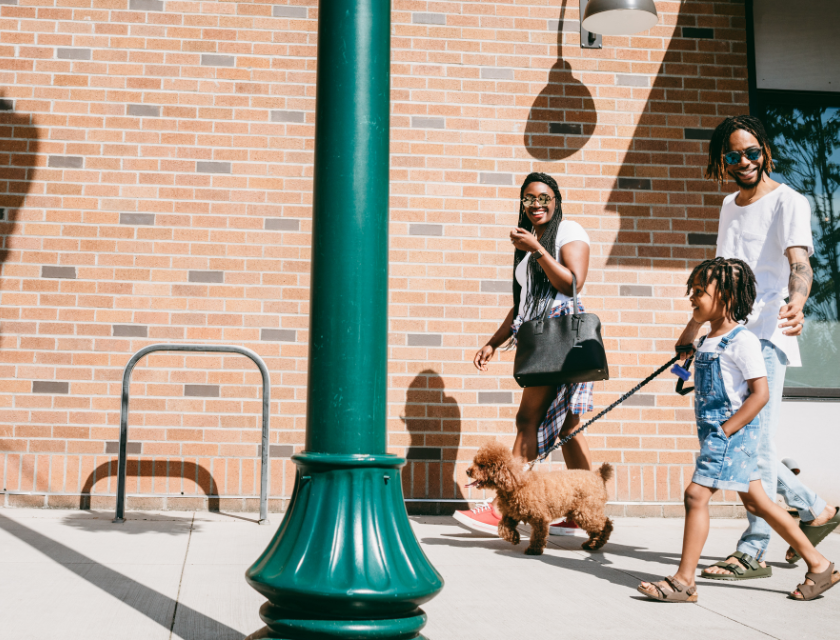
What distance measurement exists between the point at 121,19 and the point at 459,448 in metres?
3.69

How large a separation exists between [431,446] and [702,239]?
8.06ft

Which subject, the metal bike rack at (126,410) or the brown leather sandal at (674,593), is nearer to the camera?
the brown leather sandal at (674,593)

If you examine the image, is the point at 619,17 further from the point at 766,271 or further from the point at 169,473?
the point at 169,473

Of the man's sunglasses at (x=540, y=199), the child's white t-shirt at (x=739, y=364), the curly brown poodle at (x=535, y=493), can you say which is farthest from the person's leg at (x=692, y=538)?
the man's sunglasses at (x=540, y=199)

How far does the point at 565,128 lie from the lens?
17.4ft

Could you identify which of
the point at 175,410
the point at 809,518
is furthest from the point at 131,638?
the point at 809,518

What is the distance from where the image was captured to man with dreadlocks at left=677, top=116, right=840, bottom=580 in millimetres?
3439

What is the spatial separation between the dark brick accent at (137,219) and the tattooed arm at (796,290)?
3813mm

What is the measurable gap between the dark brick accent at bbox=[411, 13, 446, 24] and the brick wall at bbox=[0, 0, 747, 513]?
0.6 inches

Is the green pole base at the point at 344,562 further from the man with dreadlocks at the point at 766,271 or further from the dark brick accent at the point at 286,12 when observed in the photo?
the dark brick accent at the point at 286,12

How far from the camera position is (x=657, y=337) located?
17.1 feet

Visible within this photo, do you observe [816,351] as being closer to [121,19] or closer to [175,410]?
[175,410]

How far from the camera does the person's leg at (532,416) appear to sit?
404 cm

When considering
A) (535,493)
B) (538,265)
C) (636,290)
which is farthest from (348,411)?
(636,290)
